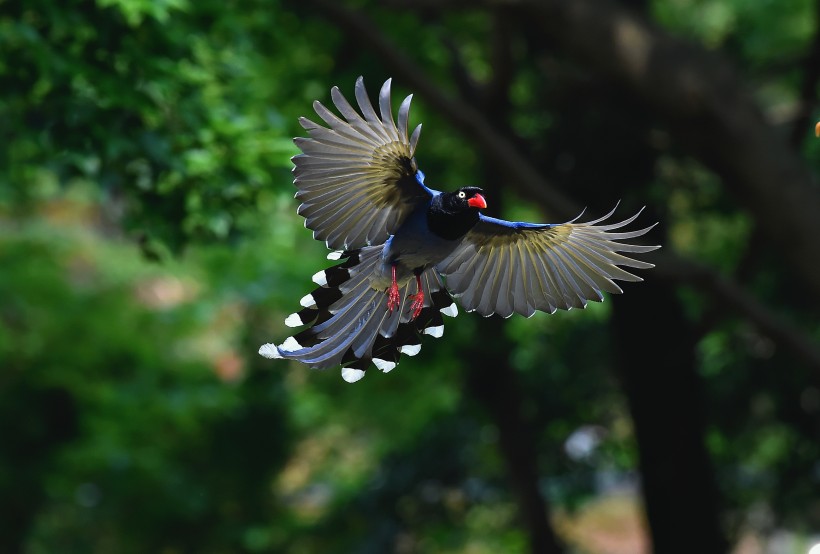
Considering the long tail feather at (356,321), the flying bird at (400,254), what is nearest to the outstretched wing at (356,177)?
the flying bird at (400,254)

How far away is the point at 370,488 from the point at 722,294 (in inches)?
197

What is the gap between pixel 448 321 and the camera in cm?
939

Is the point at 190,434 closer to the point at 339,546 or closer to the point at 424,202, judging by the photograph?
the point at 339,546

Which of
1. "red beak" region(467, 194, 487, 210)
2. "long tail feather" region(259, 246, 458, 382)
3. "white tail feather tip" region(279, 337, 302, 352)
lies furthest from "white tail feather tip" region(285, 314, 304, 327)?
"red beak" region(467, 194, 487, 210)

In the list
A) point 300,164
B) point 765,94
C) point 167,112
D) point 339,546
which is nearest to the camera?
point 300,164

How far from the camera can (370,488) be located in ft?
37.8

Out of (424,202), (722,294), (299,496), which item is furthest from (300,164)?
(299,496)

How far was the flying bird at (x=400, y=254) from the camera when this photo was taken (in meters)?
3.49

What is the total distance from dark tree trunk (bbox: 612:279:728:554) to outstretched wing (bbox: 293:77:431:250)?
5.71m

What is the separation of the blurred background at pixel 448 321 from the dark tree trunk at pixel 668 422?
0.07 feet

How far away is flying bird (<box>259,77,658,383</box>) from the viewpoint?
137 inches

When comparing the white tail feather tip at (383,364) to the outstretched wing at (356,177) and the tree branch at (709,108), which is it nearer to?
the outstretched wing at (356,177)

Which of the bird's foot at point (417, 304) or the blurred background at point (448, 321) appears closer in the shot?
the bird's foot at point (417, 304)

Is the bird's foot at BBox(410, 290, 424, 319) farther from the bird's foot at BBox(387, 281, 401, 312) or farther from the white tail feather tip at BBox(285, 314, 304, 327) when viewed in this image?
the white tail feather tip at BBox(285, 314, 304, 327)
